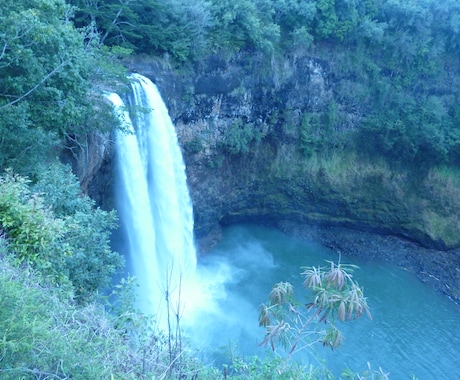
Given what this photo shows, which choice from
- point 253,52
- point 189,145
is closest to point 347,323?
point 189,145

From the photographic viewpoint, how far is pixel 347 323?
1266 centimetres

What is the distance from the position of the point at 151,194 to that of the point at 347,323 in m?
6.97

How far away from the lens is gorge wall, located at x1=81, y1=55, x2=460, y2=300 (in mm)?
15328

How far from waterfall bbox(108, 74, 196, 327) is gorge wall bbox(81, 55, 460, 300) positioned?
6.88 feet

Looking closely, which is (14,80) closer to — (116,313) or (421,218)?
(116,313)

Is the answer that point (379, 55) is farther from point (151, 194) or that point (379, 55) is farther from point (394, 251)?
point (151, 194)

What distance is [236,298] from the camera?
13.5m

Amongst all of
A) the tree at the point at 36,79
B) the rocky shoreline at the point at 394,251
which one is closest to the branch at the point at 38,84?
the tree at the point at 36,79

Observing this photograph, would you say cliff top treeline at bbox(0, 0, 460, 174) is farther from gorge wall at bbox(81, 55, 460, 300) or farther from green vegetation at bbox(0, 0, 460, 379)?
gorge wall at bbox(81, 55, 460, 300)

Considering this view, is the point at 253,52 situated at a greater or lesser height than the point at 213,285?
greater

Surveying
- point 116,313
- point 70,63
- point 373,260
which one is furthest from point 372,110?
point 116,313

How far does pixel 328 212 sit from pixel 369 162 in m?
2.76

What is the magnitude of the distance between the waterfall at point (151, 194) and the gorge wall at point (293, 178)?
2.10 metres

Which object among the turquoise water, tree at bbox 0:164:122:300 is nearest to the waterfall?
the turquoise water
